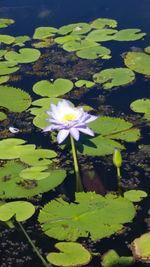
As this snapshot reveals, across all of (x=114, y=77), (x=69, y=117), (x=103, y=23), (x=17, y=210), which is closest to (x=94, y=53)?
(x=114, y=77)

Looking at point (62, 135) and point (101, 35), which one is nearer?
point (62, 135)

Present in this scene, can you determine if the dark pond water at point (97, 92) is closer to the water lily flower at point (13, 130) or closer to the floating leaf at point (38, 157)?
the water lily flower at point (13, 130)

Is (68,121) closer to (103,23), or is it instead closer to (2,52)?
(2,52)

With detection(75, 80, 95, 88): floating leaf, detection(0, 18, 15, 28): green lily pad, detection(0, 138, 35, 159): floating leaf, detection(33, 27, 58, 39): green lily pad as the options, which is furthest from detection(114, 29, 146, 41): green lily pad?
detection(0, 138, 35, 159): floating leaf

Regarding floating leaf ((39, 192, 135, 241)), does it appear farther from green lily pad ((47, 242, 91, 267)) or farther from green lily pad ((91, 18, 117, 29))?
green lily pad ((91, 18, 117, 29))

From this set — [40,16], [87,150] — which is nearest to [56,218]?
[87,150]

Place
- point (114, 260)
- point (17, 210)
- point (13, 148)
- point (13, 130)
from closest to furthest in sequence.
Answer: point (114, 260), point (17, 210), point (13, 148), point (13, 130)

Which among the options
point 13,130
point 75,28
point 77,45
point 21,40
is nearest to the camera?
point 13,130
